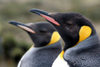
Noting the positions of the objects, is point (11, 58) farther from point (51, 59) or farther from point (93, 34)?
point (93, 34)

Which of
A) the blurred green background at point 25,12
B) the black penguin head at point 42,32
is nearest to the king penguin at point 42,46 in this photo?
the black penguin head at point 42,32

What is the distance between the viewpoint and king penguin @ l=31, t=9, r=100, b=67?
1808 mm

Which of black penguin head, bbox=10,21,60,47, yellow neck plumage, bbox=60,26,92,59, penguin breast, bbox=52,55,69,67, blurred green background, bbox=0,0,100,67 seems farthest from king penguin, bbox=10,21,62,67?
blurred green background, bbox=0,0,100,67

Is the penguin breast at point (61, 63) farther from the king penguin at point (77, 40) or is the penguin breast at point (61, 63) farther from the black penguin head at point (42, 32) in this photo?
the black penguin head at point (42, 32)

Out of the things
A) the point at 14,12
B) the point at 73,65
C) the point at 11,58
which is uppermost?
the point at 73,65

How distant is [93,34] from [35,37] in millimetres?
926

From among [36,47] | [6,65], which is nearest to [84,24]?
[36,47]

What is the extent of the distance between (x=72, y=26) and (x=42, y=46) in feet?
2.46

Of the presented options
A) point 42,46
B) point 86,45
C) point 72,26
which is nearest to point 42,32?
point 42,46

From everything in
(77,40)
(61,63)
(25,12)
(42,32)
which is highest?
(77,40)

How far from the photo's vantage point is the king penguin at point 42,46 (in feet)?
7.90

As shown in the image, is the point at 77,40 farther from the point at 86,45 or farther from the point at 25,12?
the point at 25,12

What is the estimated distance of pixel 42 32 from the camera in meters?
2.69

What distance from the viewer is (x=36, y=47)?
267 centimetres
